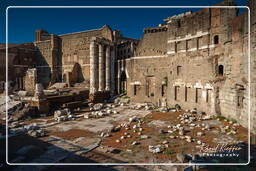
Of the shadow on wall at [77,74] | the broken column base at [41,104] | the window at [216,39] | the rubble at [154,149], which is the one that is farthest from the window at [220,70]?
the shadow on wall at [77,74]

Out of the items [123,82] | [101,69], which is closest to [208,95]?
[123,82]

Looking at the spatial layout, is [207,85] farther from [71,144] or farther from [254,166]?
[71,144]

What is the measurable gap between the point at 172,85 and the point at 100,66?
1148cm

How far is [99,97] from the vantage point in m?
20.0

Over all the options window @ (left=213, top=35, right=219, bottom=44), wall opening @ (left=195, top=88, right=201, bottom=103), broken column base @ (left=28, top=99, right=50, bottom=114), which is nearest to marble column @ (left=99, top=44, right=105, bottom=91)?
broken column base @ (left=28, top=99, right=50, bottom=114)

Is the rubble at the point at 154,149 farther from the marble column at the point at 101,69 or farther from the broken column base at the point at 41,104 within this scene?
the marble column at the point at 101,69

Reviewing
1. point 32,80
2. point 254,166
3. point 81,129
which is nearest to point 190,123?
point 254,166

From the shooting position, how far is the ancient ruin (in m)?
9.26

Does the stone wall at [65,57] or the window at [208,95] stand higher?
the stone wall at [65,57]

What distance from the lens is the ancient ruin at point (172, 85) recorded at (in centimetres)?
926

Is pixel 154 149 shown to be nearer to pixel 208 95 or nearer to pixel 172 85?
pixel 208 95

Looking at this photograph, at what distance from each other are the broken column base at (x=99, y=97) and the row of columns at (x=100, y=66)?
6.08 feet

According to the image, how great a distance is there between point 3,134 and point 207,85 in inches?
586

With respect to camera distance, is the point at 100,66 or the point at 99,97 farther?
the point at 100,66
